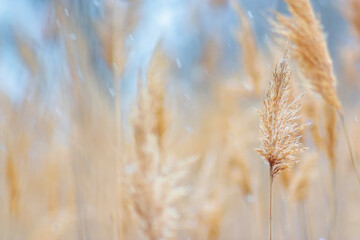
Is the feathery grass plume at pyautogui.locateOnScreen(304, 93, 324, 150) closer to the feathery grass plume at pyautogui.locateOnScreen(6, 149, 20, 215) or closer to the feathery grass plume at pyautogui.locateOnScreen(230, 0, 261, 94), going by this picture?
the feathery grass plume at pyautogui.locateOnScreen(230, 0, 261, 94)

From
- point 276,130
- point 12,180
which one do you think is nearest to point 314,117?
point 276,130

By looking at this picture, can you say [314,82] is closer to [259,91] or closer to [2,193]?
[259,91]

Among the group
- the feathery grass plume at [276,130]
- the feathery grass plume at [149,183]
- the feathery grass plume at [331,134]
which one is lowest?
the feathery grass plume at [149,183]

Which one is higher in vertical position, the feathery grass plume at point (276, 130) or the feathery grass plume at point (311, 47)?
the feathery grass plume at point (311, 47)

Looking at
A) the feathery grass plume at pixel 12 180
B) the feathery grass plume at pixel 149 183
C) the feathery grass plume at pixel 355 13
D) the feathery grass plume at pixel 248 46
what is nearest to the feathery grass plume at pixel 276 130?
the feathery grass plume at pixel 149 183

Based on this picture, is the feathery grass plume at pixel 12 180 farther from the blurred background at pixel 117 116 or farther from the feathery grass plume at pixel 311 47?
the feathery grass plume at pixel 311 47

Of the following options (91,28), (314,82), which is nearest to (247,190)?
(314,82)
